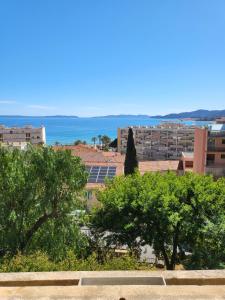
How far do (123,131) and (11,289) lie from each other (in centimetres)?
12067

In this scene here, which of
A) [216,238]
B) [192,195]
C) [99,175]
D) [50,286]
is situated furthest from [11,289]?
[99,175]

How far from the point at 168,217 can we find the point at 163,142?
11430 cm

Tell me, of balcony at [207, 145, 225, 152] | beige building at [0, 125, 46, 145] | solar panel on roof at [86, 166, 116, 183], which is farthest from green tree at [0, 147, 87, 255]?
beige building at [0, 125, 46, 145]

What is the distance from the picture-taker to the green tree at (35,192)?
522 inches

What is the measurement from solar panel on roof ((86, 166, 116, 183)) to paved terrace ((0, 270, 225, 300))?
2831cm

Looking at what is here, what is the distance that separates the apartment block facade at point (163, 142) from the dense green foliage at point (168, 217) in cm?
10333

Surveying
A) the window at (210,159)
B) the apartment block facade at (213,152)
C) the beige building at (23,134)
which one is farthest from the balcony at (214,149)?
the beige building at (23,134)

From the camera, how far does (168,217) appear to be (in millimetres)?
12875

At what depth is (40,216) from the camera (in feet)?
46.8

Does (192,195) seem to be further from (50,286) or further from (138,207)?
(50,286)

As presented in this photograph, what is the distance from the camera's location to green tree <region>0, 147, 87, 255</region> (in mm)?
13250

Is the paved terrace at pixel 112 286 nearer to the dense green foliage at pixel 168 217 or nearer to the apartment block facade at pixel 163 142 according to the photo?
the dense green foliage at pixel 168 217

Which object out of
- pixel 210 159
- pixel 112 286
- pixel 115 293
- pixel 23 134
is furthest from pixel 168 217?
pixel 23 134

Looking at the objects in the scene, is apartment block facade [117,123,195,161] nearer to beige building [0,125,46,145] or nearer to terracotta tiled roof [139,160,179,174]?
beige building [0,125,46,145]
